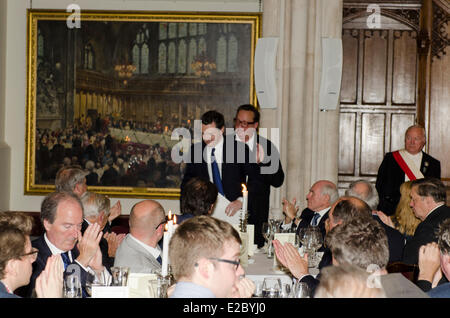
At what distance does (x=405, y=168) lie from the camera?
23.3 ft

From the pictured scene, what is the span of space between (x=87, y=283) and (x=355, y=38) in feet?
20.2

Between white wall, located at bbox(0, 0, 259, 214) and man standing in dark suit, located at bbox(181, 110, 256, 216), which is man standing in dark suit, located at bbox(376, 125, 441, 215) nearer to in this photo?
man standing in dark suit, located at bbox(181, 110, 256, 216)

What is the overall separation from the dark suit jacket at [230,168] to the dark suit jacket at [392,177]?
1729mm

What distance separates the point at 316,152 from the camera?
26.6 feet

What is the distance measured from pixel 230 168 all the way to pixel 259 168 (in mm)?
324

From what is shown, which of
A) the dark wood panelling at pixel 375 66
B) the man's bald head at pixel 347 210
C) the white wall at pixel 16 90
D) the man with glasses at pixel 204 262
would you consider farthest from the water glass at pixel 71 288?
the dark wood panelling at pixel 375 66

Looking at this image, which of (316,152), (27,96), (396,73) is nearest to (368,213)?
(316,152)

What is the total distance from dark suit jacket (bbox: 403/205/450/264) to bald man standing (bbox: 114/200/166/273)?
63.4 inches

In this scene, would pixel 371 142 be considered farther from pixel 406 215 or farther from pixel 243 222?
pixel 243 222

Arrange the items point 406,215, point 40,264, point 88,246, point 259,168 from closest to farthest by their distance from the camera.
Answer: point 88,246, point 40,264, point 406,215, point 259,168

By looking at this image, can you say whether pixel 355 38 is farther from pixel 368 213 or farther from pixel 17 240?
pixel 17 240

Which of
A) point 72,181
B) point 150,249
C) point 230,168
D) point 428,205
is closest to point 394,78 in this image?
point 230,168

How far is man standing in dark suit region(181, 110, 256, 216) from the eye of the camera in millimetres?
6168

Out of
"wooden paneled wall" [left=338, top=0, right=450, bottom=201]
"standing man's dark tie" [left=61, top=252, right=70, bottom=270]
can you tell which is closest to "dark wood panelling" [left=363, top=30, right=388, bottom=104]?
"wooden paneled wall" [left=338, top=0, right=450, bottom=201]
